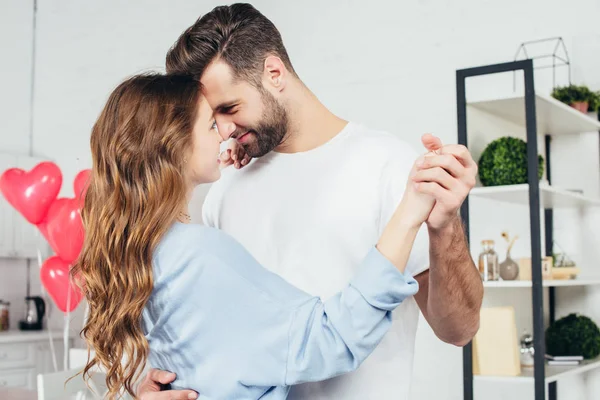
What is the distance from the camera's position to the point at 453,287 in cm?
143

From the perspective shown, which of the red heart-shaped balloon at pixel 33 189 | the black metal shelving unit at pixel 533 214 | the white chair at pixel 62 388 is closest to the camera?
the white chair at pixel 62 388

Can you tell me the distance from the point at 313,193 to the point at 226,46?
43 centimetres

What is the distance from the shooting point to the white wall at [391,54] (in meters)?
3.85

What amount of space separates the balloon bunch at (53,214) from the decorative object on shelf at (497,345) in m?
2.22

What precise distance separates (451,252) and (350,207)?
31 centimetres

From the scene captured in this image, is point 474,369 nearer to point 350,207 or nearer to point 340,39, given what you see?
point 350,207

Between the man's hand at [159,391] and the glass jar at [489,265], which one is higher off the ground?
the glass jar at [489,265]

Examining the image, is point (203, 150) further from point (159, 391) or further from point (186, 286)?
point (159, 391)

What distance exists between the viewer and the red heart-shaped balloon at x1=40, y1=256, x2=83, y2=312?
14.2ft

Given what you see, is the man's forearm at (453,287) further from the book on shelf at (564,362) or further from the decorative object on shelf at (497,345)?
the book on shelf at (564,362)

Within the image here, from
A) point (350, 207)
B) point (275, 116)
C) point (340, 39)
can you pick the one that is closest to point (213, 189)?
point (275, 116)

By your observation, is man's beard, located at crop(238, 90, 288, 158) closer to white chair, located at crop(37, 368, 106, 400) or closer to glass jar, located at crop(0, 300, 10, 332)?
white chair, located at crop(37, 368, 106, 400)

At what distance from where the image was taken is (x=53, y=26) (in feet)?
20.0

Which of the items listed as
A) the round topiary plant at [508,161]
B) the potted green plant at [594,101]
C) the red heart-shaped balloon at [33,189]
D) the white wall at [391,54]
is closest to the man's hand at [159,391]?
the round topiary plant at [508,161]
